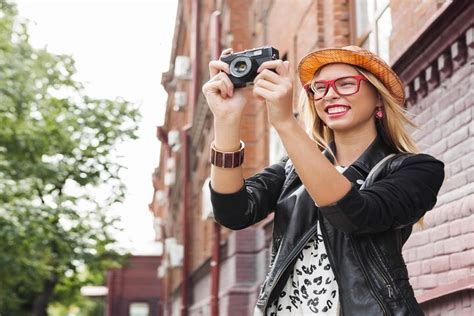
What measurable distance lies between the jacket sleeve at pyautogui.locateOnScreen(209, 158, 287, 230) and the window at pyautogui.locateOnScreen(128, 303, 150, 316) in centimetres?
4608

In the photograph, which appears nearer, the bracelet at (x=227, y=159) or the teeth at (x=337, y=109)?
the bracelet at (x=227, y=159)

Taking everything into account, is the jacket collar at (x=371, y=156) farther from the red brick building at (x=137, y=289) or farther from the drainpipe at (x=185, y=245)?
the red brick building at (x=137, y=289)

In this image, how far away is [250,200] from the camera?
255 centimetres

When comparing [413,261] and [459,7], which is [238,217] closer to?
[459,7]

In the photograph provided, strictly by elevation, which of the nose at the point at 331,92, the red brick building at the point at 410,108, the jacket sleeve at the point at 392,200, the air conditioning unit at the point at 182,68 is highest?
the air conditioning unit at the point at 182,68

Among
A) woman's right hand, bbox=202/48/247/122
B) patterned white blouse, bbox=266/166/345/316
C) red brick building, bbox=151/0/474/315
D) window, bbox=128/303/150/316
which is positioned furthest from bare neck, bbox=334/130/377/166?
window, bbox=128/303/150/316

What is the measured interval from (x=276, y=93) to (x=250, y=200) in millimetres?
453

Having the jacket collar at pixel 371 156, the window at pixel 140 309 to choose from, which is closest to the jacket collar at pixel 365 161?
the jacket collar at pixel 371 156

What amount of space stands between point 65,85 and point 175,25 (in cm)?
464

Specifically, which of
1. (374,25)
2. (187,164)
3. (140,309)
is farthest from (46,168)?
(140,309)

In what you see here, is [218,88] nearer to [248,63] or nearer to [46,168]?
[248,63]

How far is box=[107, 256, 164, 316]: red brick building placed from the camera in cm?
4719

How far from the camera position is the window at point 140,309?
4781cm

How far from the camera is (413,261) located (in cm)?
571
